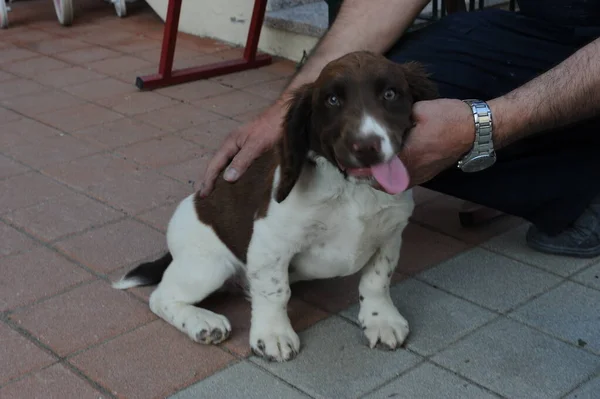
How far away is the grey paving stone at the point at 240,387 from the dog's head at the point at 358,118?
24.3 inches

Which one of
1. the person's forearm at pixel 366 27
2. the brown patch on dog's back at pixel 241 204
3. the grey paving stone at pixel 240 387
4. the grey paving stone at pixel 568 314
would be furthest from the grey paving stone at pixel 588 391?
the person's forearm at pixel 366 27

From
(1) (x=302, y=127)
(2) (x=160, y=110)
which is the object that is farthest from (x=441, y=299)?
(2) (x=160, y=110)

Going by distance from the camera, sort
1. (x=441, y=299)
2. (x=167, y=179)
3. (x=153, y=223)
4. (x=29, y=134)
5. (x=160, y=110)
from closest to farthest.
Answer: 1. (x=441, y=299)
2. (x=153, y=223)
3. (x=167, y=179)
4. (x=29, y=134)
5. (x=160, y=110)

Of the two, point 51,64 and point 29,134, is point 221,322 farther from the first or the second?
point 51,64

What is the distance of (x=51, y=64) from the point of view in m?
6.38

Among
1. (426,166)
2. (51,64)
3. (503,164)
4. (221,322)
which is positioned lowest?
(51,64)

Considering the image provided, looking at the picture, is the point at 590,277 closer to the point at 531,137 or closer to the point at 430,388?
the point at 531,137

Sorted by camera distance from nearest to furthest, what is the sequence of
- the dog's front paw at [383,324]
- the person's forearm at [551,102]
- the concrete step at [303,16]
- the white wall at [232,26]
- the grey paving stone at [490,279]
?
the person's forearm at [551,102]
the dog's front paw at [383,324]
the grey paving stone at [490,279]
the concrete step at [303,16]
the white wall at [232,26]

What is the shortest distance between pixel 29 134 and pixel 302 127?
291cm

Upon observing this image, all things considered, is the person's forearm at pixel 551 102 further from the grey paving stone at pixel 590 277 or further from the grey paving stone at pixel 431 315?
the grey paving stone at pixel 590 277

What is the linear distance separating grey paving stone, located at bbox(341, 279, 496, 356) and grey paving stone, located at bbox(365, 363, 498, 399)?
137 millimetres

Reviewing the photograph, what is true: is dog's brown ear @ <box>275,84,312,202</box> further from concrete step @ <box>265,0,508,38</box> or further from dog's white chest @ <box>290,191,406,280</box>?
concrete step @ <box>265,0,508,38</box>

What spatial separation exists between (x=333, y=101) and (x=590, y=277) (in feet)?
4.99

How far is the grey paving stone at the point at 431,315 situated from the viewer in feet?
9.73
